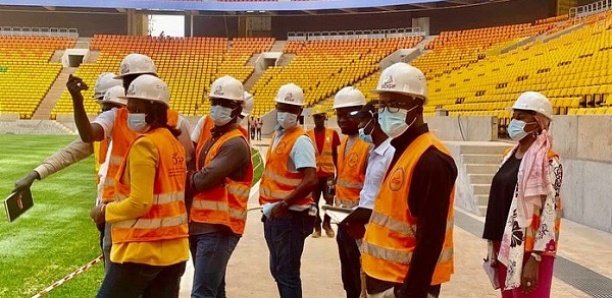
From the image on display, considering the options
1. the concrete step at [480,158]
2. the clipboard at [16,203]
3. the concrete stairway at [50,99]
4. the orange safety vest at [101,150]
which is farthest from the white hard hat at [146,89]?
the concrete stairway at [50,99]

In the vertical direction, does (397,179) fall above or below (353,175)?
above

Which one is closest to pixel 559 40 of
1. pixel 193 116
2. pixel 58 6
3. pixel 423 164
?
pixel 193 116

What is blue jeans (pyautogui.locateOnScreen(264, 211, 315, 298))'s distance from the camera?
476 centimetres

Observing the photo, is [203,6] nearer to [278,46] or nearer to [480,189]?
[278,46]

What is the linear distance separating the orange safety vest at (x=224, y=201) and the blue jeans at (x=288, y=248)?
491 mm

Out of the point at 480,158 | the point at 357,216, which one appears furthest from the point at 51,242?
the point at 480,158

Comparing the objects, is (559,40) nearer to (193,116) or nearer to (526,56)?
(526,56)

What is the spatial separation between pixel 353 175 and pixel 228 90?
4.31 ft

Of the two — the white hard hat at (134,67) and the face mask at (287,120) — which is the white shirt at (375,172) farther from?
the white hard hat at (134,67)

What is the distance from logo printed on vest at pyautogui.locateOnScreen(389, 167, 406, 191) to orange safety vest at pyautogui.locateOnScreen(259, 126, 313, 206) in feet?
6.47

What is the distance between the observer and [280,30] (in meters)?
49.2

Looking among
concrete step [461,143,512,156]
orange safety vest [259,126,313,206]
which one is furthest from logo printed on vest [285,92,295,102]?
concrete step [461,143,512,156]

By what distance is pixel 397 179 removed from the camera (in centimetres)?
297

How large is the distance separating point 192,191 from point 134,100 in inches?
29.1
